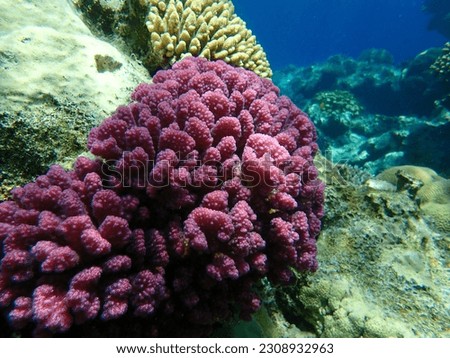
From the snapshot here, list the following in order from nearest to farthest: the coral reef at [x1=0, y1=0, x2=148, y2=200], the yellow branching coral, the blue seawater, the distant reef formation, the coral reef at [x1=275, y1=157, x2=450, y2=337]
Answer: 1. the coral reef at [x1=0, y1=0, x2=148, y2=200]
2. the coral reef at [x1=275, y1=157, x2=450, y2=337]
3. the yellow branching coral
4. the distant reef formation
5. the blue seawater

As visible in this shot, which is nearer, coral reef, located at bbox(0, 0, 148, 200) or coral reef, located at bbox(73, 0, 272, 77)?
coral reef, located at bbox(0, 0, 148, 200)

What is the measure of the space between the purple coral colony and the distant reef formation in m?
9.78

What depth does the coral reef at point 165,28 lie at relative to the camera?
11.3ft

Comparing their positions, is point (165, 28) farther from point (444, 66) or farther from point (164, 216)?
point (444, 66)

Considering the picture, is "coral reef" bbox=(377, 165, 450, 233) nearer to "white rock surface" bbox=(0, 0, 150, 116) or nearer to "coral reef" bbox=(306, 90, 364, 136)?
"white rock surface" bbox=(0, 0, 150, 116)

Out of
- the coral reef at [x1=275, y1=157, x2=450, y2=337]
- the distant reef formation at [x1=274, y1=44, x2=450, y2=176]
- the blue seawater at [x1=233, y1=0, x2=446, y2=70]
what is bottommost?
the coral reef at [x1=275, y1=157, x2=450, y2=337]

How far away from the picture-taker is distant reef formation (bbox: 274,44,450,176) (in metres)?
11.0

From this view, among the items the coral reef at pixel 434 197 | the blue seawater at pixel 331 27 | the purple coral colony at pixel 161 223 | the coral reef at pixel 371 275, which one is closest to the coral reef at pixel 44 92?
the purple coral colony at pixel 161 223

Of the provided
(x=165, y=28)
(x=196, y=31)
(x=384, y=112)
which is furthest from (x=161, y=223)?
(x=384, y=112)

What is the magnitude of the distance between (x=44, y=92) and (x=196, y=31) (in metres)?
1.97

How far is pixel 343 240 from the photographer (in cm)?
315

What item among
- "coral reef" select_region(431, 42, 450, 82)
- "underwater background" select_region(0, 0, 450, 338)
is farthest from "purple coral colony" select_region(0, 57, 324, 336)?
"coral reef" select_region(431, 42, 450, 82)
